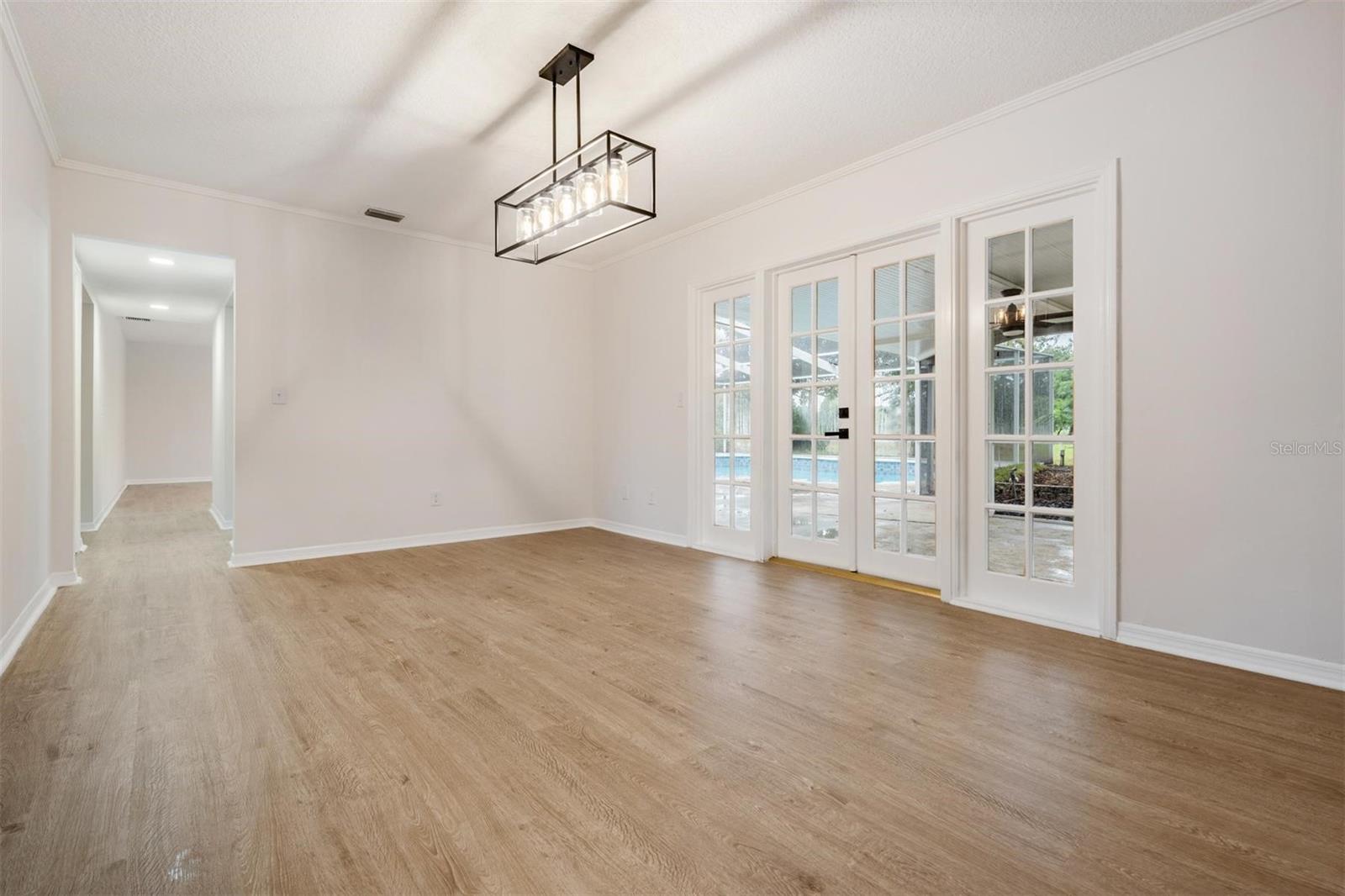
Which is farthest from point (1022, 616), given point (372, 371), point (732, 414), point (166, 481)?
point (166, 481)

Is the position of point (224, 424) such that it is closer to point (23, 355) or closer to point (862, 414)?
point (23, 355)

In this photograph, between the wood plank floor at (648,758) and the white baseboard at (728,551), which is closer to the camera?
the wood plank floor at (648,758)

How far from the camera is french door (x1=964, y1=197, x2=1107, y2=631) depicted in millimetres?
2965

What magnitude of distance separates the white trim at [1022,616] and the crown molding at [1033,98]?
8.30 ft

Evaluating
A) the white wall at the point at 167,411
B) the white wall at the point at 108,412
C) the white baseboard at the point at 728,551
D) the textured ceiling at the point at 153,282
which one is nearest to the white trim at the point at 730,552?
the white baseboard at the point at 728,551

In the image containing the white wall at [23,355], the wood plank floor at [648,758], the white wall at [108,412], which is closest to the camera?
the wood plank floor at [648,758]

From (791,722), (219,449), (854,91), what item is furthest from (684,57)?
(219,449)

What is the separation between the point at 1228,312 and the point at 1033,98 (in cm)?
137

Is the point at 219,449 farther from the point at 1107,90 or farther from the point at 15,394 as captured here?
the point at 1107,90

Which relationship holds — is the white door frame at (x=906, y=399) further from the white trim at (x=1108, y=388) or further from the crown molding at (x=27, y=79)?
the crown molding at (x=27, y=79)

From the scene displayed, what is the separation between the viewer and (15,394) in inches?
111

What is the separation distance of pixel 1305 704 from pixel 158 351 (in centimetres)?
1493

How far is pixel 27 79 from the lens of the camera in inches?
114

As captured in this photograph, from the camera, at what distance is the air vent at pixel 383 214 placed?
4695mm
